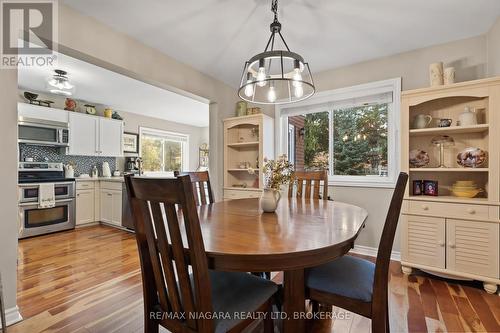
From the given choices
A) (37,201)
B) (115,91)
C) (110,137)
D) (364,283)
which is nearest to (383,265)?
(364,283)

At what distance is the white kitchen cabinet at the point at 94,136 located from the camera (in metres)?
4.23

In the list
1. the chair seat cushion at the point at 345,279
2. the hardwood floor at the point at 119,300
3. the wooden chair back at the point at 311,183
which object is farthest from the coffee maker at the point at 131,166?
the chair seat cushion at the point at 345,279

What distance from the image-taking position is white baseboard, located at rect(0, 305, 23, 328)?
1643 millimetres

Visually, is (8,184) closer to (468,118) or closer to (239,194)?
(239,194)

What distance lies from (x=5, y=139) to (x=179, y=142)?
510cm

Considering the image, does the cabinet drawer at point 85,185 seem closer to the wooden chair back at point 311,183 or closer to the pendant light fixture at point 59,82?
the pendant light fixture at point 59,82

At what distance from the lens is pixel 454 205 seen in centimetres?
220

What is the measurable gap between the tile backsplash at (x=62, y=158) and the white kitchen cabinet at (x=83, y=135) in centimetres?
32

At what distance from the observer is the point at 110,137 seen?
4742 millimetres

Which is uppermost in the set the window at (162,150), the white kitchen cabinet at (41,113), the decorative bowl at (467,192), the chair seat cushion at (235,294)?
the white kitchen cabinet at (41,113)

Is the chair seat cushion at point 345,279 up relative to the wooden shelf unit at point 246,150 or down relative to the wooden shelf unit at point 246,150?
down

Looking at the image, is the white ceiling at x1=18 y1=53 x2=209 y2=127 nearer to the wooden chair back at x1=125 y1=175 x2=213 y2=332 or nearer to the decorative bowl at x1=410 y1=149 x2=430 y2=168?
the wooden chair back at x1=125 y1=175 x2=213 y2=332

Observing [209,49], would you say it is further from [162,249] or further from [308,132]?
[162,249]

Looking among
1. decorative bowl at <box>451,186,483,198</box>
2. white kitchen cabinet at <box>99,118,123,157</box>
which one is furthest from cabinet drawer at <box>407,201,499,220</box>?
white kitchen cabinet at <box>99,118,123,157</box>
